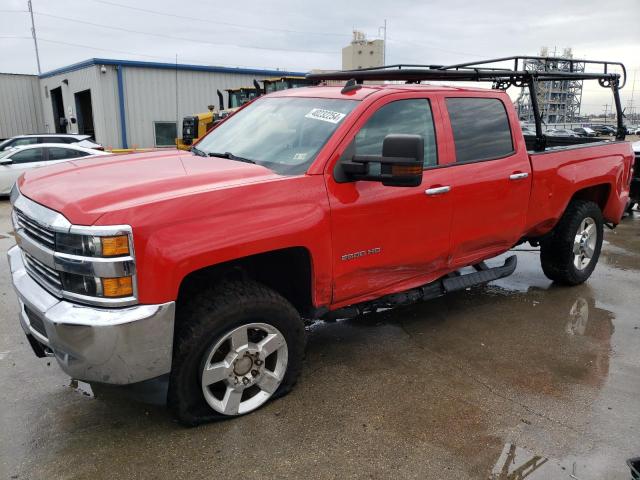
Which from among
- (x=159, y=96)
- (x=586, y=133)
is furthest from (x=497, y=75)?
(x=159, y=96)

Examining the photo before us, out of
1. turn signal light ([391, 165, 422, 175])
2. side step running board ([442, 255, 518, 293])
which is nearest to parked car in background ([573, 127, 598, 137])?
side step running board ([442, 255, 518, 293])

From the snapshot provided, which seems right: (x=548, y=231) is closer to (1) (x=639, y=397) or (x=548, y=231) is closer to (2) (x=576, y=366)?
(2) (x=576, y=366)

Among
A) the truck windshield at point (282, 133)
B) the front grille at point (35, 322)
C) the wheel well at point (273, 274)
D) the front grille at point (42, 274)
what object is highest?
the truck windshield at point (282, 133)

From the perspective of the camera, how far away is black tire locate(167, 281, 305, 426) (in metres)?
2.83

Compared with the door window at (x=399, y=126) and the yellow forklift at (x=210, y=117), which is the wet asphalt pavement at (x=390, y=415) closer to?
the door window at (x=399, y=126)

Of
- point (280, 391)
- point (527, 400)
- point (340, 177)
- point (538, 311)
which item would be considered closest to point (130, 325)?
point (280, 391)

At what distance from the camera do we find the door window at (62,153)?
1251 cm

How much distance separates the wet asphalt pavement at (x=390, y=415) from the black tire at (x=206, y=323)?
19 cm

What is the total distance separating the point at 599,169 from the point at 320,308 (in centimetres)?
366

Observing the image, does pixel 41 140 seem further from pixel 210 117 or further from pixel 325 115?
pixel 325 115

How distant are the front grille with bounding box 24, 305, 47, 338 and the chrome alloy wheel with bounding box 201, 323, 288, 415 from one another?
86cm

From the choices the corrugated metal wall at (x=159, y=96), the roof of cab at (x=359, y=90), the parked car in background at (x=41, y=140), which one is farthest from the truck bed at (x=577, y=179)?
the corrugated metal wall at (x=159, y=96)

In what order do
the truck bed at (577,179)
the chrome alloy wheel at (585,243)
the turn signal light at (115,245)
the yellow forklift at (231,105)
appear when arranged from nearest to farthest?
1. the turn signal light at (115,245)
2. the truck bed at (577,179)
3. the chrome alloy wheel at (585,243)
4. the yellow forklift at (231,105)

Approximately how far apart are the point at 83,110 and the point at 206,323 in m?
25.7
